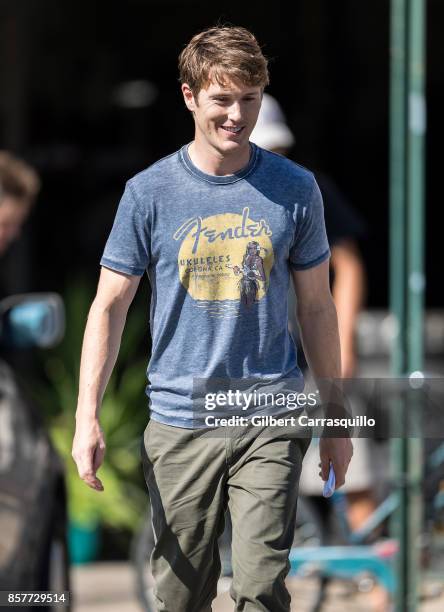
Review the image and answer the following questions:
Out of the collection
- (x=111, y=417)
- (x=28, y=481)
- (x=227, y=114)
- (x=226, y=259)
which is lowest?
(x=111, y=417)

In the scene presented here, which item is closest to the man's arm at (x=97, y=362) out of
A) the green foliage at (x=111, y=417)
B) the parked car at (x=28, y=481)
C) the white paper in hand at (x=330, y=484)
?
the white paper in hand at (x=330, y=484)

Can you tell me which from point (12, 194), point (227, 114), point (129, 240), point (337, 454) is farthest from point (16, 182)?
point (337, 454)

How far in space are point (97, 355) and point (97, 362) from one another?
0.02 metres

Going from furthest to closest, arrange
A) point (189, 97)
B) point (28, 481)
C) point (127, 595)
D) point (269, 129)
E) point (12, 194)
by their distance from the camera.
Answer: point (127, 595) < point (12, 194) < point (269, 129) < point (28, 481) < point (189, 97)

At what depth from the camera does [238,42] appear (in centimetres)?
281

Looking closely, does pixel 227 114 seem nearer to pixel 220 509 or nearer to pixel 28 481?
pixel 220 509

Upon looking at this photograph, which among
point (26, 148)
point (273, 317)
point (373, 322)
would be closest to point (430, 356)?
point (373, 322)

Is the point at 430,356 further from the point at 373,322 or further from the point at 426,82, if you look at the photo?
the point at 426,82

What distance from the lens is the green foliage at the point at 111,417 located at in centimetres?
630

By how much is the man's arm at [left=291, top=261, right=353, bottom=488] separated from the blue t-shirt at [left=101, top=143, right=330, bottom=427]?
0.21 ft

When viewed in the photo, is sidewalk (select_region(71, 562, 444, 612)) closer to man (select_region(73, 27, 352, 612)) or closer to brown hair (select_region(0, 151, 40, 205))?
brown hair (select_region(0, 151, 40, 205))

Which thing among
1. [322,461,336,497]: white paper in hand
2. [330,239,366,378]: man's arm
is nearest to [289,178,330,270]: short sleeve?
[322,461,336,497]: white paper in hand

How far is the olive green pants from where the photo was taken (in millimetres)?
2893

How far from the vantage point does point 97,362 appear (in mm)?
2904
